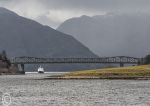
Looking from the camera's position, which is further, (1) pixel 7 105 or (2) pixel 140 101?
(2) pixel 140 101

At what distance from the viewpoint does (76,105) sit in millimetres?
85312

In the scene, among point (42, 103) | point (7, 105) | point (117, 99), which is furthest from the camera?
point (117, 99)

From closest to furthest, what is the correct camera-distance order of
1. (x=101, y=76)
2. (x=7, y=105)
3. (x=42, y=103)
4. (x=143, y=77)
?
1. (x=7, y=105)
2. (x=42, y=103)
3. (x=143, y=77)
4. (x=101, y=76)

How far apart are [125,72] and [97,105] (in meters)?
115

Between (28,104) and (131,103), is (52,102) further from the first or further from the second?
(131,103)

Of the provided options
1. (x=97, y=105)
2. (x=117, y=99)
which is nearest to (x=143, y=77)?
(x=117, y=99)

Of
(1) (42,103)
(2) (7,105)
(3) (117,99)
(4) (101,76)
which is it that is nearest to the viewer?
(2) (7,105)

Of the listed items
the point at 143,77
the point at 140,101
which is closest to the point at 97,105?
the point at 140,101

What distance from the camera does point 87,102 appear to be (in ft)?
299

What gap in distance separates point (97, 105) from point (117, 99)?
12340mm

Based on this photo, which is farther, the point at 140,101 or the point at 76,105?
the point at 140,101

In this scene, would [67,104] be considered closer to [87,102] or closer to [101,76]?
[87,102]

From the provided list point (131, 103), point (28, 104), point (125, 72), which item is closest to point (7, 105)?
point (28, 104)

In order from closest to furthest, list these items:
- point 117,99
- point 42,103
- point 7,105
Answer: point 7,105
point 42,103
point 117,99
